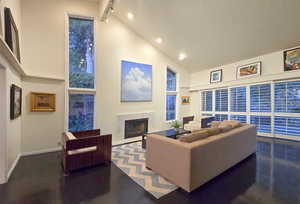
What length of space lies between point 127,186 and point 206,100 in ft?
19.3

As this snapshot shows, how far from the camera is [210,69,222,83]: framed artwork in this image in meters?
6.19

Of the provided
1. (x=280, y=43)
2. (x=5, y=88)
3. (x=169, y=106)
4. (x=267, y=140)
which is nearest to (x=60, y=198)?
(x=5, y=88)

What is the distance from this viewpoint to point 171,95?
22.3ft

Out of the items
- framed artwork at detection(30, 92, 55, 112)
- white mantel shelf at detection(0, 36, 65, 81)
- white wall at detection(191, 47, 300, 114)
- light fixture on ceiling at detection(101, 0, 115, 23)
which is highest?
light fixture on ceiling at detection(101, 0, 115, 23)

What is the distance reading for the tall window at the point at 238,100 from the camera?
561 cm

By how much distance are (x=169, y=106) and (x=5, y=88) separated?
18.2 ft

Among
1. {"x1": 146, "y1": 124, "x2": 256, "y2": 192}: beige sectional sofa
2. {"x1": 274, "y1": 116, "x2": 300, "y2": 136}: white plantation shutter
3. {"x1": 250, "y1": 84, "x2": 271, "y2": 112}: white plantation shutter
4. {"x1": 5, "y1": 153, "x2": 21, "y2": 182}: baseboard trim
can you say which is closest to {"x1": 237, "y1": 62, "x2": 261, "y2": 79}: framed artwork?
{"x1": 250, "y1": 84, "x2": 271, "y2": 112}: white plantation shutter

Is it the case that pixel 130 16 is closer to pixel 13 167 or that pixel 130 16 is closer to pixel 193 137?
pixel 193 137

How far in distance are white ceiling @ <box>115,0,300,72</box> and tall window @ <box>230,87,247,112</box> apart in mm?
1270

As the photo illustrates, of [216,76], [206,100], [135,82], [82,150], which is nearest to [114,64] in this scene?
[135,82]

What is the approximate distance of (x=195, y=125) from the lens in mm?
5359

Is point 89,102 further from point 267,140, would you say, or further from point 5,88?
point 267,140

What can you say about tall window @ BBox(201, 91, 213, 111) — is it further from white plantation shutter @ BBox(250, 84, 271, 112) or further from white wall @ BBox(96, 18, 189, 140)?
white wall @ BBox(96, 18, 189, 140)

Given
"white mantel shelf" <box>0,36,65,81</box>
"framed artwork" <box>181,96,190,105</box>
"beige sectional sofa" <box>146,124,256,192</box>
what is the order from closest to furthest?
"white mantel shelf" <box>0,36,65,81</box>, "beige sectional sofa" <box>146,124,256,192</box>, "framed artwork" <box>181,96,190,105</box>
